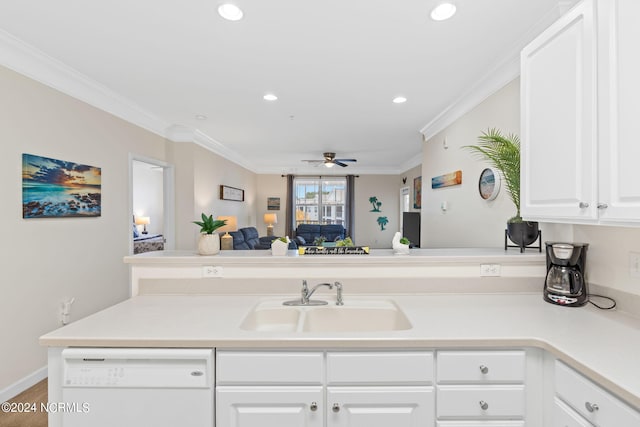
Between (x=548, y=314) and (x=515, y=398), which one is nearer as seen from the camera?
(x=515, y=398)

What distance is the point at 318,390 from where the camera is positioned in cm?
126

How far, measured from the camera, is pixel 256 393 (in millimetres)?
1258

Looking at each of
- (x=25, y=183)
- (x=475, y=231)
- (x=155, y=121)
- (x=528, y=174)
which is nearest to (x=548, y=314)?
(x=528, y=174)

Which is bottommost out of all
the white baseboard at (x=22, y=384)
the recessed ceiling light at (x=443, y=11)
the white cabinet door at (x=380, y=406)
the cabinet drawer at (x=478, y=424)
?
the white baseboard at (x=22, y=384)

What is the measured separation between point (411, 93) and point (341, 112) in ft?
3.08

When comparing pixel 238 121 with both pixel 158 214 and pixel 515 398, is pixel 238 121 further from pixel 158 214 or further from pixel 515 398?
pixel 158 214

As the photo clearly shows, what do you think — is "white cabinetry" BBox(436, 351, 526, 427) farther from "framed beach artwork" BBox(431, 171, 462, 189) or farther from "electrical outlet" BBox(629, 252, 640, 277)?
"framed beach artwork" BBox(431, 171, 462, 189)

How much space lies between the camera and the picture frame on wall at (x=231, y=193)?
6.06 metres

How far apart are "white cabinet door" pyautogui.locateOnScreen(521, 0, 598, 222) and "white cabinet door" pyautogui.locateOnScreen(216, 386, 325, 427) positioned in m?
1.35

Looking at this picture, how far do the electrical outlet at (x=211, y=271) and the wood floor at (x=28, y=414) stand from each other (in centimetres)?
149

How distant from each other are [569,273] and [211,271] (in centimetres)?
200

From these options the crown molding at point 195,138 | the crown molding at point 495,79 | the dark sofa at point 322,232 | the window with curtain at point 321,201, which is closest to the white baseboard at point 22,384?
the crown molding at point 195,138

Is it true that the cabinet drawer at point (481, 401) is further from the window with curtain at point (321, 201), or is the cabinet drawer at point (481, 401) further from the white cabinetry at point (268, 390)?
the window with curtain at point (321, 201)

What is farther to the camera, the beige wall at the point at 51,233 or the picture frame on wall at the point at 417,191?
the picture frame on wall at the point at 417,191
